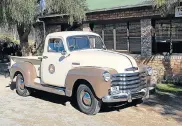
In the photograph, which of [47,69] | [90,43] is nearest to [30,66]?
[47,69]

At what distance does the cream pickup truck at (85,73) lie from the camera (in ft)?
28.0

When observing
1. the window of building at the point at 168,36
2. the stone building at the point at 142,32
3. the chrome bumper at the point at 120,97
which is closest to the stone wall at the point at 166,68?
the stone building at the point at 142,32

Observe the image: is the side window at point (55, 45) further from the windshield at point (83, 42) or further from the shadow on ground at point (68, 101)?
the shadow on ground at point (68, 101)

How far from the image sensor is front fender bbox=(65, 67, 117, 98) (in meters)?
8.41

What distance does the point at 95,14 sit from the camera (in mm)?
Result: 17062

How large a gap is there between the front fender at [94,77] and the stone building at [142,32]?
19.9 feet

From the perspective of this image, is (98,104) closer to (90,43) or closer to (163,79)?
(90,43)

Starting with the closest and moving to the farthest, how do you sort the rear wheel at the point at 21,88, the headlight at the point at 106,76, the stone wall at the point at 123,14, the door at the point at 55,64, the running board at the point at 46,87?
the headlight at the point at 106,76 < the door at the point at 55,64 < the running board at the point at 46,87 < the rear wheel at the point at 21,88 < the stone wall at the point at 123,14

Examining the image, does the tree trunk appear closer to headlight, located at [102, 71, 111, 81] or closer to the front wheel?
the front wheel

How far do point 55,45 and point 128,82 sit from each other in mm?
2718

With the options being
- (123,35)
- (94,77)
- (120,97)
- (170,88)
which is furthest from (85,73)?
(123,35)

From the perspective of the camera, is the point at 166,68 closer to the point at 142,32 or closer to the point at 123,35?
the point at 142,32

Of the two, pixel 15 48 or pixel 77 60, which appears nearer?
pixel 77 60

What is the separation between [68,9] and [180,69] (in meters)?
5.82
